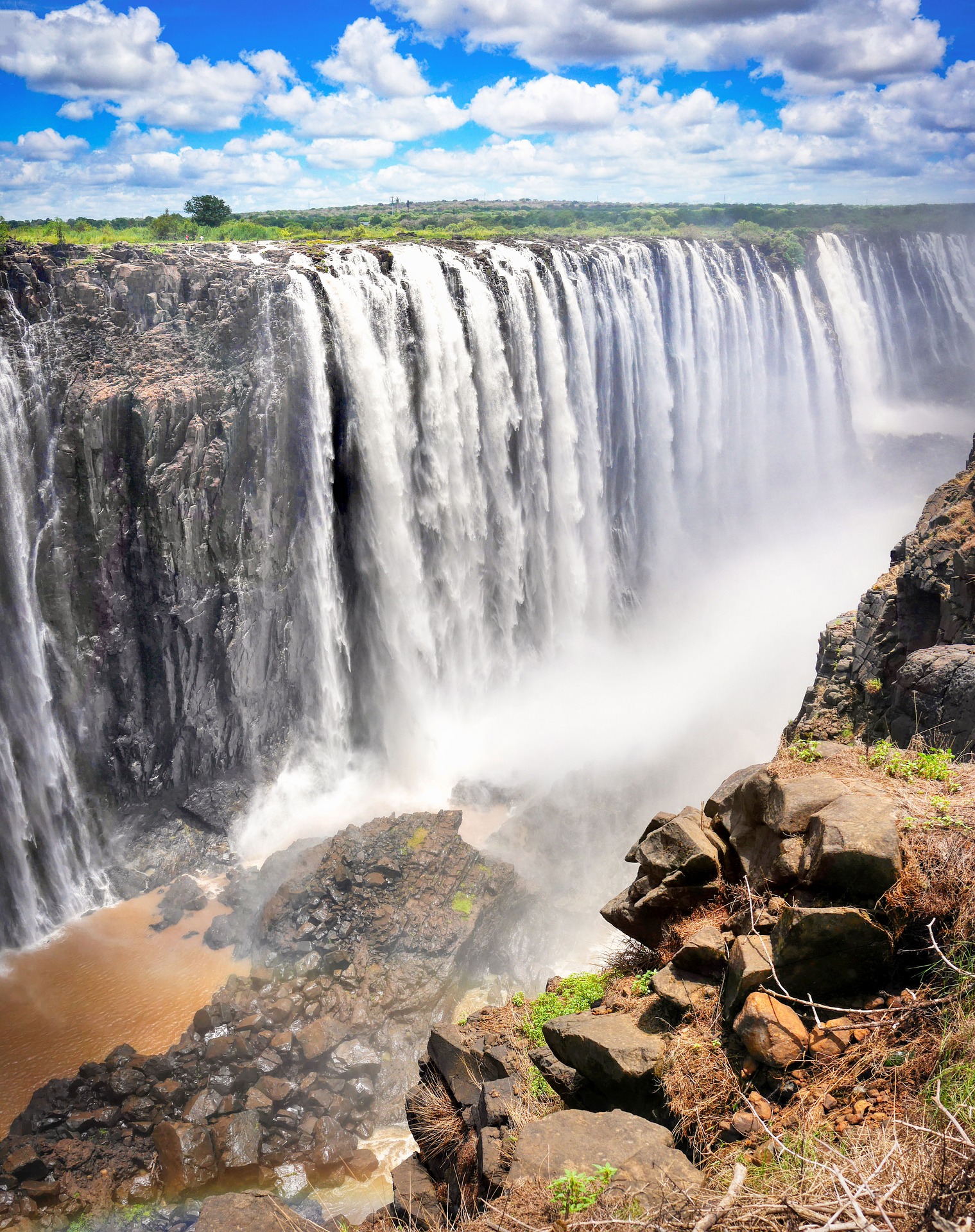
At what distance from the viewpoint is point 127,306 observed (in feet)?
50.1

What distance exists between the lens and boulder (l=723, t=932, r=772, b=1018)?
483 cm

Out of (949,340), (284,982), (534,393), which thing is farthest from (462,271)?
(949,340)

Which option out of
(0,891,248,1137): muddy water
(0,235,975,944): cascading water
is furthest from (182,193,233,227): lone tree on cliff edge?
(0,891,248,1137): muddy water

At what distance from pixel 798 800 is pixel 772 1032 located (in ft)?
5.49

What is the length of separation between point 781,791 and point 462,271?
16544mm

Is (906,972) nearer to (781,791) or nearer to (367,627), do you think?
(781,791)

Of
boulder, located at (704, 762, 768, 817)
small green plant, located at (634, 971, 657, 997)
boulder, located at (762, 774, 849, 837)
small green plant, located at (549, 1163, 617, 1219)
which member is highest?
boulder, located at (762, 774, 849, 837)

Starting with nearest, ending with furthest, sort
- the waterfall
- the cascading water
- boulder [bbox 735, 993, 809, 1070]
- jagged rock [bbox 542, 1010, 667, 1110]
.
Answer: boulder [bbox 735, 993, 809, 1070]
jagged rock [bbox 542, 1010, 667, 1110]
the waterfall
the cascading water

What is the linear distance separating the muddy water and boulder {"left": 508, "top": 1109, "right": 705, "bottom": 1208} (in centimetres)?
938

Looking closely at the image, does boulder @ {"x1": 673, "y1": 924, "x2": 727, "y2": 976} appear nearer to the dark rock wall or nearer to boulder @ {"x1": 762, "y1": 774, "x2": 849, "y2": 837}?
boulder @ {"x1": 762, "y1": 774, "x2": 849, "y2": 837}

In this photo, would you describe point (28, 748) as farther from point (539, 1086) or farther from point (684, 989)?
point (684, 989)

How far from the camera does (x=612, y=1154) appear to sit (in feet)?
14.6

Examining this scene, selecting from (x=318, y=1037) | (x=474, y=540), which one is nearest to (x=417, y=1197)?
(x=318, y=1037)

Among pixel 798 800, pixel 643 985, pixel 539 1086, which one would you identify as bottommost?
pixel 539 1086
